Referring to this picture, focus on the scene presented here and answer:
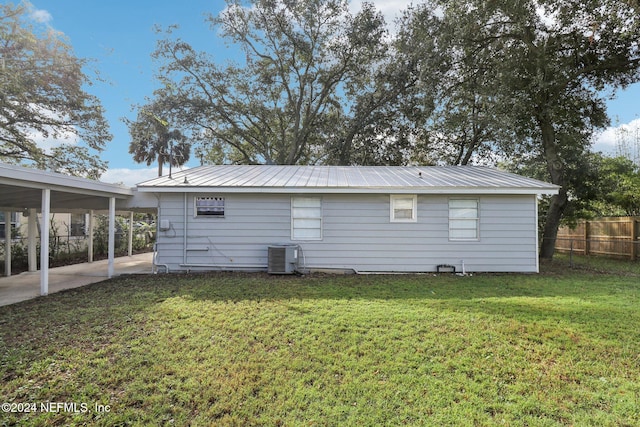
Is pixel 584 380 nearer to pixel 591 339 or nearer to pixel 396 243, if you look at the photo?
pixel 591 339

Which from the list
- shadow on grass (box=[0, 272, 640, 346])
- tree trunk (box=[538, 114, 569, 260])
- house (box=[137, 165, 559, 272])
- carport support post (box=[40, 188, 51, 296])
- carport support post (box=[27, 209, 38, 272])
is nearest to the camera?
shadow on grass (box=[0, 272, 640, 346])

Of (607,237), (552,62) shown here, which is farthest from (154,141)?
(607,237)

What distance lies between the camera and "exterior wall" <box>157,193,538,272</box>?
8.06m

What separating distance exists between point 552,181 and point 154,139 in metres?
23.9

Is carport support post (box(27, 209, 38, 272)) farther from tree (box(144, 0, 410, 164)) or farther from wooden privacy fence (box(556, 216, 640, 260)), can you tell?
wooden privacy fence (box(556, 216, 640, 260))

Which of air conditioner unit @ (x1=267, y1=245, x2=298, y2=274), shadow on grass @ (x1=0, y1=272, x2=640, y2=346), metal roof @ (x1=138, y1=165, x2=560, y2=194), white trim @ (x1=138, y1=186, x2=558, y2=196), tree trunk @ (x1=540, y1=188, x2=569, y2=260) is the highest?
metal roof @ (x1=138, y1=165, x2=560, y2=194)

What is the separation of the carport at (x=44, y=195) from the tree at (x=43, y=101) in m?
5.47

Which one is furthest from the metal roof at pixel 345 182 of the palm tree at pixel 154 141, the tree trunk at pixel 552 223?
the palm tree at pixel 154 141

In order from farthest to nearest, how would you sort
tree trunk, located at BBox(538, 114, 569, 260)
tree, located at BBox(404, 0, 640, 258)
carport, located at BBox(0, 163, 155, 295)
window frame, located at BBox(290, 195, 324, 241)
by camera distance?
tree trunk, located at BBox(538, 114, 569, 260) < tree, located at BBox(404, 0, 640, 258) < window frame, located at BBox(290, 195, 324, 241) < carport, located at BBox(0, 163, 155, 295)

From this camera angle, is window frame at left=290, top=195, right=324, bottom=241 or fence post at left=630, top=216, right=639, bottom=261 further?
fence post at left=630, top=216, right=639, bottom=261

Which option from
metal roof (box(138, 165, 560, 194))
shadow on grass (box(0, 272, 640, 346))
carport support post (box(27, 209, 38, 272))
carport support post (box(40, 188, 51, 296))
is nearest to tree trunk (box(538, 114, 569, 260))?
metal roof (box(138, 165, 560, 194))

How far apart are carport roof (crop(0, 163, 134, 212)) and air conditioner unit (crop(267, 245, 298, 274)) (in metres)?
4.18

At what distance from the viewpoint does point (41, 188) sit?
5.82 metres

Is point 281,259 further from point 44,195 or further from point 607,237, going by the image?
point 607,237
